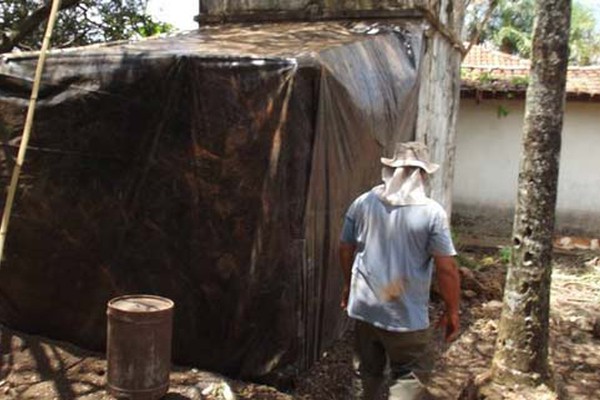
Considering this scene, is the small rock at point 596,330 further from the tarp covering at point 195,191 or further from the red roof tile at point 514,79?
the red roof tile at point 514,79

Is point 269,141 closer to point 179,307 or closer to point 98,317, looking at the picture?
point 179,307

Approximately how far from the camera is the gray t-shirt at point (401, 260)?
356 cm

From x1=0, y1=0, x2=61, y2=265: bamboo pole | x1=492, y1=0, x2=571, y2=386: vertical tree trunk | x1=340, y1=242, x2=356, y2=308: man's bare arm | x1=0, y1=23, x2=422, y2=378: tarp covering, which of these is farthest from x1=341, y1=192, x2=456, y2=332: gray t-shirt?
x1=0, y1=0, x2=61, y2=265: bamboo pole

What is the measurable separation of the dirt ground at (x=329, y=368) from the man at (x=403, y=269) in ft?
2.97

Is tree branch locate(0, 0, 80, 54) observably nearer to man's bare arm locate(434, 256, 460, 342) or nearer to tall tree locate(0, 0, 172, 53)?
tall tree locate(0, 0, 172, 53)

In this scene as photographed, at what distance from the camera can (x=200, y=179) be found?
172 inches

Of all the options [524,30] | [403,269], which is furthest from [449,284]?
[524,30]

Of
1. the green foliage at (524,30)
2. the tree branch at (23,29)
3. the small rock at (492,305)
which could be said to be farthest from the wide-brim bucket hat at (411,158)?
the green foliage at (524,30)

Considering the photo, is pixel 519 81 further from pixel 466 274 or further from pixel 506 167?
pixel 466 274

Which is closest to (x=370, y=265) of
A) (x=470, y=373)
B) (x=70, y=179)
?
(x=470, y=373)

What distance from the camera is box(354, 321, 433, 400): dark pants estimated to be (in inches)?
144

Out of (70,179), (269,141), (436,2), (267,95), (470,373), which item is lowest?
(470,373)

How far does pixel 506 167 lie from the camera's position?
11961 mm

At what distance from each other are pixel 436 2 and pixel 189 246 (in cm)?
440
